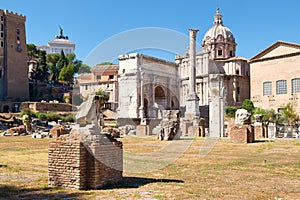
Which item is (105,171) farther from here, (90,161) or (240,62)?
(240,62)

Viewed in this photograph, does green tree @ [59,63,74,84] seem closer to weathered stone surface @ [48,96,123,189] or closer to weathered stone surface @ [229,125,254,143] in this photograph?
weathered stone surface @ [229,125,254,143]

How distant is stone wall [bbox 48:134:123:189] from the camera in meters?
6.00

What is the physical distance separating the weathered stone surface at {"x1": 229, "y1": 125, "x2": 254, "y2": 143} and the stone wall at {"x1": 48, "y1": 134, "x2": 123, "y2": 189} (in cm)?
1134

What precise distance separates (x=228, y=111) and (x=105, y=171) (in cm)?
3992

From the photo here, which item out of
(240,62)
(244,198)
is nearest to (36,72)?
(240,62)

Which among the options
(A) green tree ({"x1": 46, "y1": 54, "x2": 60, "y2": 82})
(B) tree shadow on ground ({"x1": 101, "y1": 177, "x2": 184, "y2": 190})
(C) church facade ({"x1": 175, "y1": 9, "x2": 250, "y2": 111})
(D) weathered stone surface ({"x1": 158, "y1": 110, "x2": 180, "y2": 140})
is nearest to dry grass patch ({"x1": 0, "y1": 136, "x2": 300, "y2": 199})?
(B) tree shadow on ground ({"x1": 101, "y1": 177, "x2": 184, "y2": 190})

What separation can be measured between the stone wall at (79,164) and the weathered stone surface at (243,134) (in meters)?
11.3

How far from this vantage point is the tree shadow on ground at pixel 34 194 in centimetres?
547

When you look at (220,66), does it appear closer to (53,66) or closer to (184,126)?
(53,66)

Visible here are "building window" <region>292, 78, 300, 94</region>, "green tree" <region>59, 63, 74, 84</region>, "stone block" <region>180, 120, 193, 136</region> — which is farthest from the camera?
"green tree" <region>59, 63, 74, 84</region>

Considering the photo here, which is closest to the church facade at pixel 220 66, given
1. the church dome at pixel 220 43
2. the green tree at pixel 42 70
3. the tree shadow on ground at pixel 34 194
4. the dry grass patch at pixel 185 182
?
the church dome at pixel 220 43

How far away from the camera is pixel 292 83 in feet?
140

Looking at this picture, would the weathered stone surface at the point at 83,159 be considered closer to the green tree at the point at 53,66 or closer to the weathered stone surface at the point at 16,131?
the weathered stone surface at the point at 16,131

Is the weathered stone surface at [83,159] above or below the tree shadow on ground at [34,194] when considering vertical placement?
above
